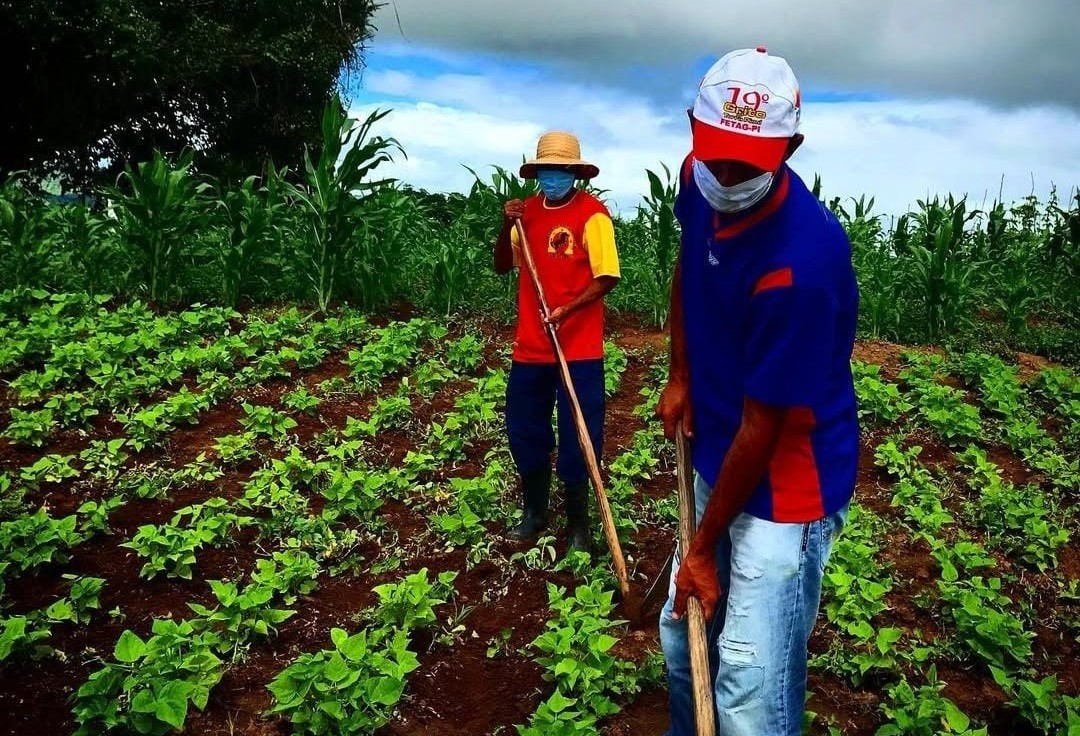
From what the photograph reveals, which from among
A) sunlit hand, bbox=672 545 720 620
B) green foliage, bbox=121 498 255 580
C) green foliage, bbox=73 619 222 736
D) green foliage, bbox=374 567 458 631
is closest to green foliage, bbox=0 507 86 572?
green foliage, bbox=121 498 255 580

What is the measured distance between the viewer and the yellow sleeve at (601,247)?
3.74 metres

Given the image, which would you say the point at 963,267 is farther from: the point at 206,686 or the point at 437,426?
Answer: the point at 206,686

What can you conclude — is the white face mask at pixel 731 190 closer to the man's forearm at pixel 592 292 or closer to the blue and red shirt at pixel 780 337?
the blue and red shirt at pixel 780 337

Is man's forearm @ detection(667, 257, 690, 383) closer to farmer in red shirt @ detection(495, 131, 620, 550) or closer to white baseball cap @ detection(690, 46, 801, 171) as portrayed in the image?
white baseball cap @ detection(690, 46, 801, 171)

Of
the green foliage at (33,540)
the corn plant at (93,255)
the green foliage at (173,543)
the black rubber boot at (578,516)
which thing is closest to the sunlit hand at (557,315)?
the black rubber boot at (578,516)

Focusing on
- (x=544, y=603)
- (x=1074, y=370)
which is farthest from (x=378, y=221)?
(x=1074, y=370)

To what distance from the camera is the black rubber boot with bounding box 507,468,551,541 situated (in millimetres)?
4137

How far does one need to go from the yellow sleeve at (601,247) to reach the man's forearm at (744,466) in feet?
6.02

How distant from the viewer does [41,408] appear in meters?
5.68

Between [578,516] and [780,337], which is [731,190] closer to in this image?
[780,337]

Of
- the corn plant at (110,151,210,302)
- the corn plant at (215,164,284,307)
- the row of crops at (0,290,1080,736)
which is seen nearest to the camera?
the row of crops at (0,290,1080,736)

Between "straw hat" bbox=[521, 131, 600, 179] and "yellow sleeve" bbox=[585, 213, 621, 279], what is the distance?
0.78 feet

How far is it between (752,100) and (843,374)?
0.63m

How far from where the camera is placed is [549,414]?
13.4 ft
